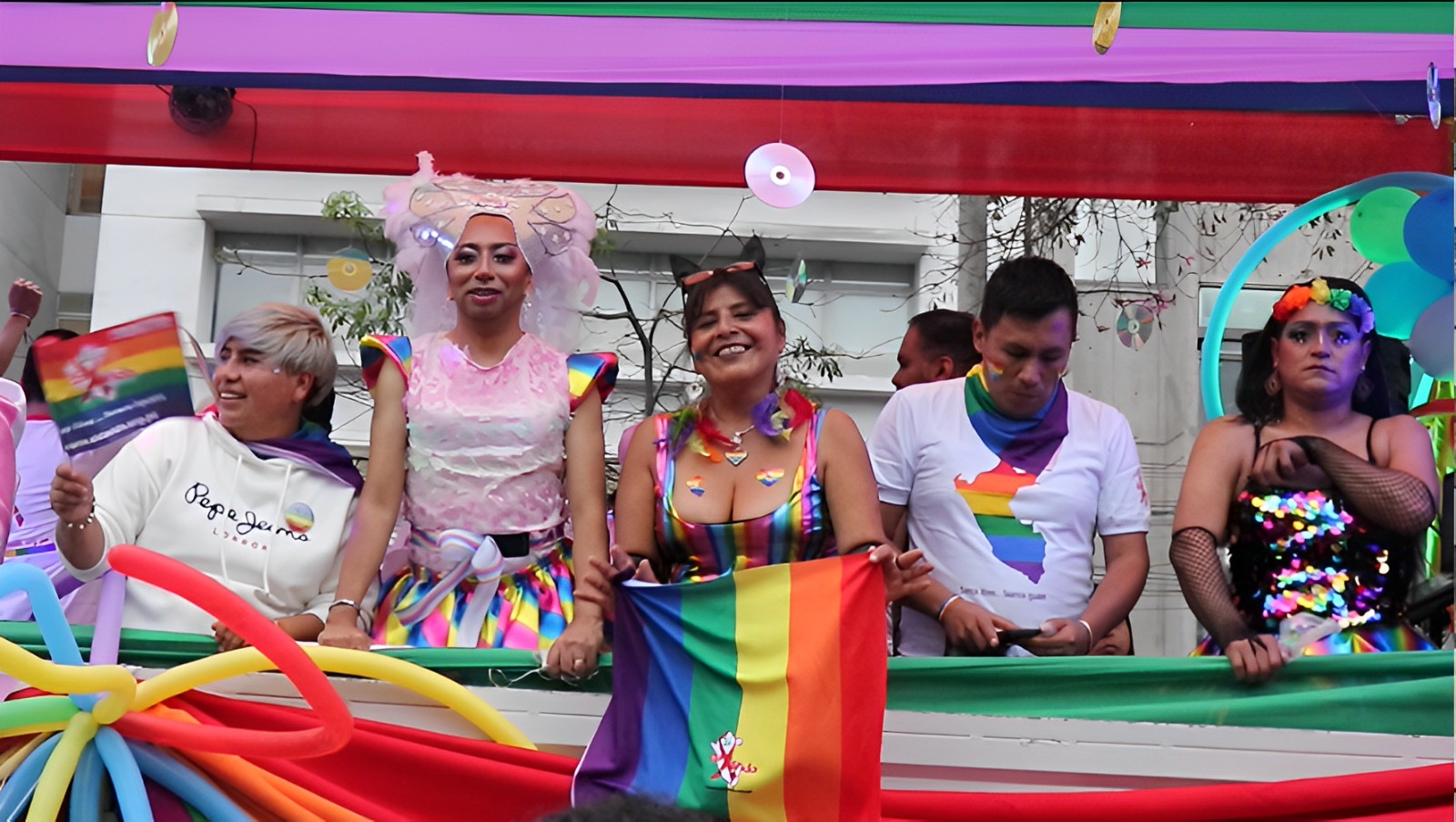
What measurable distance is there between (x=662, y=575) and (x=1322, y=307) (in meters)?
1.47

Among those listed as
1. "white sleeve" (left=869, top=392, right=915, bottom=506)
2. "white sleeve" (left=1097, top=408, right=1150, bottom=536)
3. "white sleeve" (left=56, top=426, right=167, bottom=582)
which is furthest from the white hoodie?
"white sleeve" (left=1097, top=408, right=1150, bottom=536)

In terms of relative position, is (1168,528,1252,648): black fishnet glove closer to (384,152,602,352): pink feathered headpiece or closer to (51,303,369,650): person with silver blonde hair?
(384,152,602,352): pink feathered headpiece

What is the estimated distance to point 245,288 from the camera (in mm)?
10641

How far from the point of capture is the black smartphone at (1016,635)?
3.18 meters

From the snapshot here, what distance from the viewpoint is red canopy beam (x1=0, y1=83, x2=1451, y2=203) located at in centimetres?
413

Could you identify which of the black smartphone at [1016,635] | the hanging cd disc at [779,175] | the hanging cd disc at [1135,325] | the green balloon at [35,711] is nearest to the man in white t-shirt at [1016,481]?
the black smartphone at [1016,635]

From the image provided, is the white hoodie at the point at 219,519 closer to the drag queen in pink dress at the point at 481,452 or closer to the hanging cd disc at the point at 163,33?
the drag queen in pink dress at the point at 481,452

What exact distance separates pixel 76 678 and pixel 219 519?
0.82m

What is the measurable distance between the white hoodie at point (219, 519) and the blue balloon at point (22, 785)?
0.55 meters

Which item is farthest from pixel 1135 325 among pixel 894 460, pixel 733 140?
pixel 894 460

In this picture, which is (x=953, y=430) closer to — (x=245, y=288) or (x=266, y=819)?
(x=266, y=819)

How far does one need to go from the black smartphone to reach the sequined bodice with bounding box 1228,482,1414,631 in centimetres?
→ 45

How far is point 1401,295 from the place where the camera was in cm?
351

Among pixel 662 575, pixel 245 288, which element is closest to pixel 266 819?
pixel 662 575
